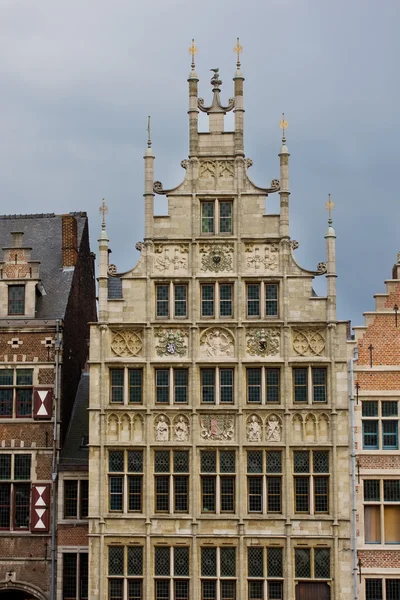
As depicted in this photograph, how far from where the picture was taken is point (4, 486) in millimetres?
38906

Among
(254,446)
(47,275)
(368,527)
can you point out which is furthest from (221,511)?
(47,275)

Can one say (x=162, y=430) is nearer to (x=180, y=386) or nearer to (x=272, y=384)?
(x=180, y=386)

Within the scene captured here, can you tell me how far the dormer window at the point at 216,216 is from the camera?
1490 inches

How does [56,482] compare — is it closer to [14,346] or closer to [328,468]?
[14,346]

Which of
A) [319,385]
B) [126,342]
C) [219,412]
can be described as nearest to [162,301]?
[126,342]

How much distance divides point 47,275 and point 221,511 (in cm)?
1190

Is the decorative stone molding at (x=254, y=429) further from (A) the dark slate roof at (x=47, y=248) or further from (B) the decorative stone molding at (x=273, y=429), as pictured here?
(A) the dark slate roof at (x=47, y=248)

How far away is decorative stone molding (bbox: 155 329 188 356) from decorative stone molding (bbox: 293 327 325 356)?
3.75 meters

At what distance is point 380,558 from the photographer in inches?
1414

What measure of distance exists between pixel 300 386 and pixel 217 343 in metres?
3.14

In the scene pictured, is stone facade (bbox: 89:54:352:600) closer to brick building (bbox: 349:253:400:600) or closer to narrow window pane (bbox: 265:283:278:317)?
narrow window pane (bbox: 265:283:278:317)

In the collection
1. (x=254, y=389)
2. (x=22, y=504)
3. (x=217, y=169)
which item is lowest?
(x=22, y=504)

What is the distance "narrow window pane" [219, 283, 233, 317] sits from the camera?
37375mm

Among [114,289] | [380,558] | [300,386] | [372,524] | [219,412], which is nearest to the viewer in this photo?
[380,558]
